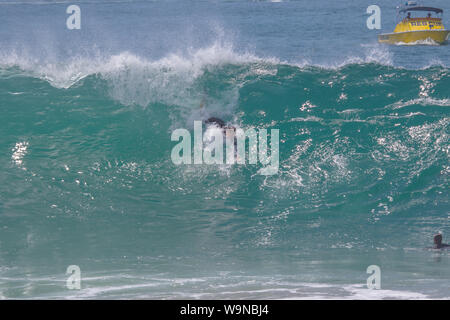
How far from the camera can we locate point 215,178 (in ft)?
41.5

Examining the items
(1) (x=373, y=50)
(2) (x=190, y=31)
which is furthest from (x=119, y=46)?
(1) (x=373, y=50)

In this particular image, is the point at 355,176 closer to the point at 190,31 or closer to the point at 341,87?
the point at 341,87

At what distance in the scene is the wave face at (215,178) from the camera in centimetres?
A: 899

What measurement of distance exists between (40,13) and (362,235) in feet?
129

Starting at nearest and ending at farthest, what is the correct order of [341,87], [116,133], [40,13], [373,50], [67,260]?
[67,260] < [116,133] < [341,87] < [373,50] < [40,13]

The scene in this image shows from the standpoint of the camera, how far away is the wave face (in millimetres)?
8992

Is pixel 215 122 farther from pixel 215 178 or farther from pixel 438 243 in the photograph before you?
pixel 438 243

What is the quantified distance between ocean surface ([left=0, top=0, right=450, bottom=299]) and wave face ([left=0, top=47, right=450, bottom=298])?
43 millimetres

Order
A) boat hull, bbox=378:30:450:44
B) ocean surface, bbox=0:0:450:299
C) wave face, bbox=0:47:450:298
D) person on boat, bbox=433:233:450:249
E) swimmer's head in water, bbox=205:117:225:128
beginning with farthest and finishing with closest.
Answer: boat hull, bbox=378:30:450:44 → swimmer's head in water, bbox=205:117:225:128 → person on boat, bbox=433:233:450:249 → wave face, bbox=0:47:450:298 → ocean surface, bbox=0:0:450:299

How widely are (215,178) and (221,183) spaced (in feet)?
0.71

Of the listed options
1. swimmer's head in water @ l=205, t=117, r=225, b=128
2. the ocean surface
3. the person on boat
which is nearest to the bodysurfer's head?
the person on boat

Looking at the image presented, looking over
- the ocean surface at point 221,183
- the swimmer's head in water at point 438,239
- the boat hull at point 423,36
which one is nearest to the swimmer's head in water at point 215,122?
the ocean surface at point 221,183

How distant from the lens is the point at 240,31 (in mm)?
31766

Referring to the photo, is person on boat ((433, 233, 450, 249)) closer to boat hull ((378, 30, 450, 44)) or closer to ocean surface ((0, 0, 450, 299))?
ocean surface ((0, 0, 450, 299))
